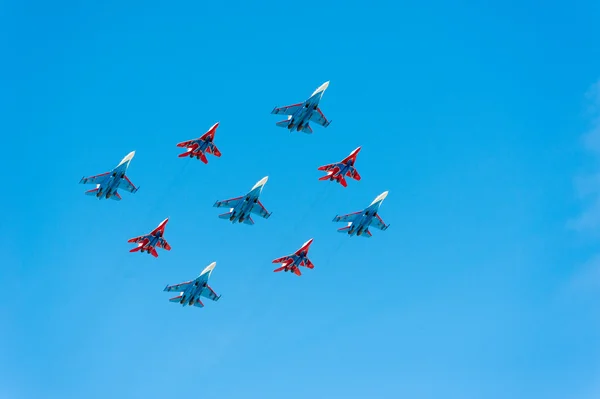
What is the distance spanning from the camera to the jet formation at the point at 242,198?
159 meters

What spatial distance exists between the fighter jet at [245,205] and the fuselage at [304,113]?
1127 centimetres

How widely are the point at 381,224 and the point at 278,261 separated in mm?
20430

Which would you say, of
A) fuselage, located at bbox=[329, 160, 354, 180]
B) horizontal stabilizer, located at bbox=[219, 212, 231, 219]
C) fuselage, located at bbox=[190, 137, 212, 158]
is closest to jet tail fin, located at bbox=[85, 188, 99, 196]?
fuselage, located at bbox=[190, 137, 212, 158]

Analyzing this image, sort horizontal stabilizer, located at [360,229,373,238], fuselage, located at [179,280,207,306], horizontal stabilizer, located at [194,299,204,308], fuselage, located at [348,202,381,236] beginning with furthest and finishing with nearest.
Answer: horizontal stabilizer, located at [360,229,373,238]
horizontal stabilizer, located at [194,299,204,308]
fuselage, located at [348,202,381,236]
fuselage, located at [179,280,207,306]

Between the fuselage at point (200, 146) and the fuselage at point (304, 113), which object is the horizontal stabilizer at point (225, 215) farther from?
the fuselage at point (304, 113)

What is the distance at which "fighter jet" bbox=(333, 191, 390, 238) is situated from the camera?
161000mm

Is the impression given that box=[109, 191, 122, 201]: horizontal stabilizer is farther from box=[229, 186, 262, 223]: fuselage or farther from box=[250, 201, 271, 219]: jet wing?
box=[250, 201, 271, 219]: jet wing

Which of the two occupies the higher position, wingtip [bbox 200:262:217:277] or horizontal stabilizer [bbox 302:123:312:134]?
horizontal stabilizer [bbox 302:123:312:134]

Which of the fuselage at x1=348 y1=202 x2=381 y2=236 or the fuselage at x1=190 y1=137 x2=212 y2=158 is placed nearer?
the fuselage at x1=190 y1=137 x2=212 y2=158

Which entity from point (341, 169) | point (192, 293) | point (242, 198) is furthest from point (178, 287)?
point (341, 169)

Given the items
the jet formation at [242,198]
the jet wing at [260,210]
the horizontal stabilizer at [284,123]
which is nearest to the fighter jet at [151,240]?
the jet formation at [242,198]

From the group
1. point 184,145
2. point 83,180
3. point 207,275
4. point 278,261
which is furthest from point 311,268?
point 83,180

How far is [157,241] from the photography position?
162 m

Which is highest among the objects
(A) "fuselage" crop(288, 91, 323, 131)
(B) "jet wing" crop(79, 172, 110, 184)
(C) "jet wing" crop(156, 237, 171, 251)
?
(A) "fuselage" crop(288, 91, 323, 131)
